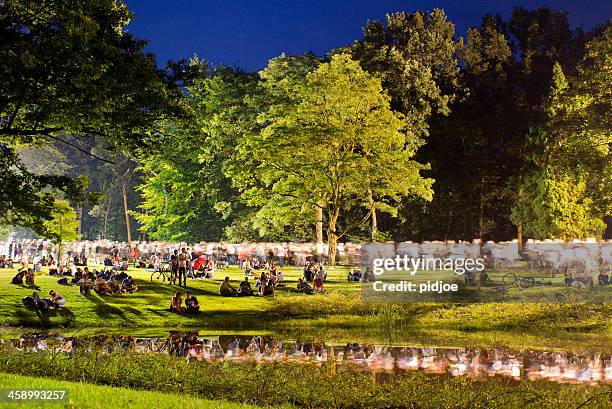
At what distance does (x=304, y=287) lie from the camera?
109 feet

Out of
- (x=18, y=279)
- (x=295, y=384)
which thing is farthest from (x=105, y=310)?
(x=295, y=384)

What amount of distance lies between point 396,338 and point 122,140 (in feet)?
44.0

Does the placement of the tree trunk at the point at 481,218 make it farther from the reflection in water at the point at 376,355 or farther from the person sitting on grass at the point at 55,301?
the person sitting on grass at the point at 55,301

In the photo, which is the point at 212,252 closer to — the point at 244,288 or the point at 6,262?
the point at 244,288

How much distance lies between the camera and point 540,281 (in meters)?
34.1

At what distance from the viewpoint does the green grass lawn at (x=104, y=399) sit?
11719mm

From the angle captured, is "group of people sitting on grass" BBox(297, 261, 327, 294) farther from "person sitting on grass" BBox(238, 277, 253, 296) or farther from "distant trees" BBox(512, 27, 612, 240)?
"distant trees" BBox(512, 27, 612, 240)

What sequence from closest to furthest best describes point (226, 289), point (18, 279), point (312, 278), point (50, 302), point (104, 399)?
point (104, 399)
point (50, 302)
point (18, 279)
point (226, 289)
point (312, 278)

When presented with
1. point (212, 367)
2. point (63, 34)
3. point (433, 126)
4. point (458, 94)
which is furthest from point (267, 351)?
point (458, 94)

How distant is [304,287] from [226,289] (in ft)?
12.4

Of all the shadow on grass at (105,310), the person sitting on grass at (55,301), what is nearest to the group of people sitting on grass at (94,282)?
the shadow on grass at (105,310)

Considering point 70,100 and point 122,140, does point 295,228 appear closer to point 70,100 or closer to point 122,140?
point 122,140

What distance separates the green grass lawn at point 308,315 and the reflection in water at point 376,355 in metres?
4.28

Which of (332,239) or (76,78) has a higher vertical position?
(76,78)
